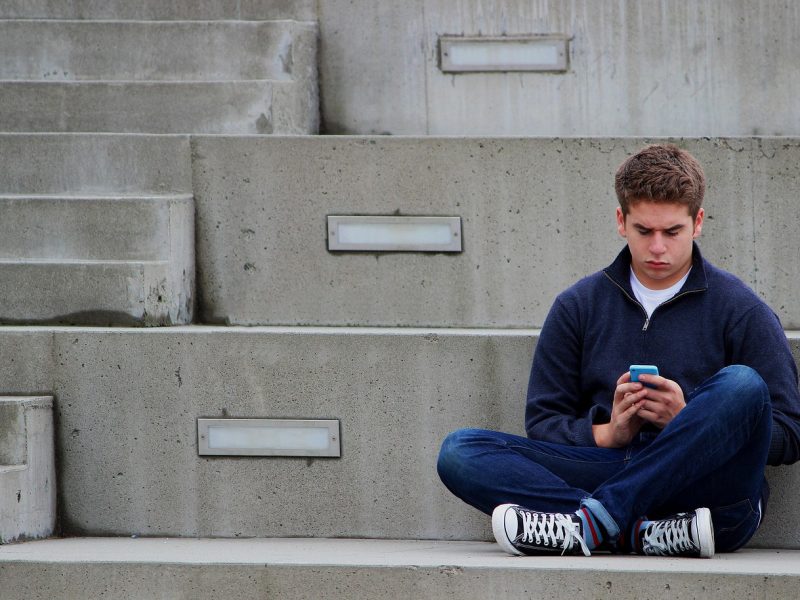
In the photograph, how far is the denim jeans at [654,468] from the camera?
2.78 meters

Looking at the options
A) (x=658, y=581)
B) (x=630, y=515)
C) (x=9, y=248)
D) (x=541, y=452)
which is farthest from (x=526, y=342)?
(x=9, y=248)

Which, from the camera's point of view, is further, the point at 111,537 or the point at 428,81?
the point at 428,81

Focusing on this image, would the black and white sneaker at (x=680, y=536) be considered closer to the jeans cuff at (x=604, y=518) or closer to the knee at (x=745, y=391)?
the jeans cuff at (x=604, y=518)

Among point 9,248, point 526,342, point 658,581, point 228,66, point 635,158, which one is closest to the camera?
point 658,581

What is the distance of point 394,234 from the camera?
3.87 metres

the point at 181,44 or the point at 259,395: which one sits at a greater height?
the point at 181,44

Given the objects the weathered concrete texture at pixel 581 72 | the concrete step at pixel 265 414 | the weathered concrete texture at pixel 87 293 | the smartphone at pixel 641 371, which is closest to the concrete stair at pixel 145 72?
the weathered concrete texture at pixel 581 72

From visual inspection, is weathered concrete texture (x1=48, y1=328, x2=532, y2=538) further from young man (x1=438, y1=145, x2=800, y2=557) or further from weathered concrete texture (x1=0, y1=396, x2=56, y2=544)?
young man (x1=438, y1=145, x2=800, y2=557)

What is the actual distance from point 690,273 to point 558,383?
43cm

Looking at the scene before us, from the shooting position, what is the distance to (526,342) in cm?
342

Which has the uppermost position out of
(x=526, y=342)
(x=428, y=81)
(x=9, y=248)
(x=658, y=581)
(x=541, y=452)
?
(x=428, y=81)

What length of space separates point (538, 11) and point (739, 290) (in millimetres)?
1983

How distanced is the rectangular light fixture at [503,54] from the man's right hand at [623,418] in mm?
1979

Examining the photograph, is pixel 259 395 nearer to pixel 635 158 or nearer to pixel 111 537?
pixel 111 537
